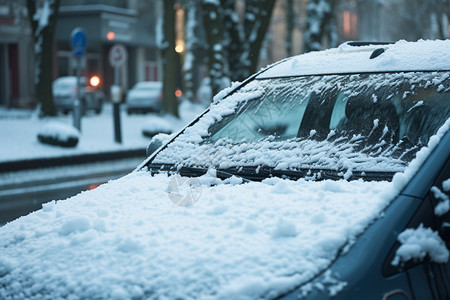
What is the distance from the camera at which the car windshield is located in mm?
2932

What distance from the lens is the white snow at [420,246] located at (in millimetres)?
2264

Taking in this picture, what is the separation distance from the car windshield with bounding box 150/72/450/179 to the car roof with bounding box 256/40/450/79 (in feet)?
0.13

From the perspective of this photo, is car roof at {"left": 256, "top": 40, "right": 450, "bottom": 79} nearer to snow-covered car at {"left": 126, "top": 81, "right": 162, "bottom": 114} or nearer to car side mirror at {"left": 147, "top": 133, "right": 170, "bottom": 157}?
car side mirror at {"left": 147, "top": 133, "right": 170, "bottom": 157}

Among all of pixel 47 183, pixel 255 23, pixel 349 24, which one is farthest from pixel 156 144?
pixel 349 24

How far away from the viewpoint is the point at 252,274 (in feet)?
7.10

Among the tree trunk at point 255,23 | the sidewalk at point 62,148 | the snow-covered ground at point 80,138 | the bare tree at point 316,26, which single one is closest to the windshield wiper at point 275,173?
the sidewalk at point 62,148

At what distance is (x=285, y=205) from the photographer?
2594 mm

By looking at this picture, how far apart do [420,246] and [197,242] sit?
72cm

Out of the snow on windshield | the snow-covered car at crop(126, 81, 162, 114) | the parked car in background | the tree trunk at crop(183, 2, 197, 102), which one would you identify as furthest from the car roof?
the tree trunk at crop(183, 2, 197, 102)

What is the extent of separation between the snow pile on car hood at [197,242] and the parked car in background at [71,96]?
26015 mm

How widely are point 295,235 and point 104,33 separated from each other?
128 ft

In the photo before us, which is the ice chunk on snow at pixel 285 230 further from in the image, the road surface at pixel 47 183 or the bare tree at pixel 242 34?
the bare tree at pixel 242 34

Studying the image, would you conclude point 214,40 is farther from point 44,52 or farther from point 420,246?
point 420,246

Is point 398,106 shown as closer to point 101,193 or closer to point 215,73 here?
point 101,193
